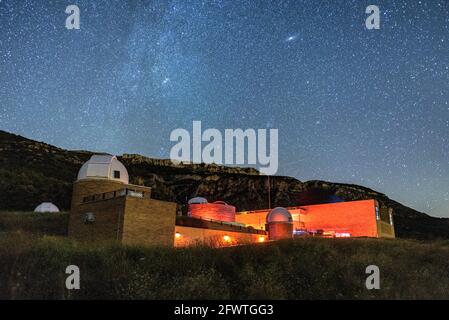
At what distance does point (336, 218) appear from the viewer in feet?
132

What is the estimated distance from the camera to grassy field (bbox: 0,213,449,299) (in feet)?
35.7

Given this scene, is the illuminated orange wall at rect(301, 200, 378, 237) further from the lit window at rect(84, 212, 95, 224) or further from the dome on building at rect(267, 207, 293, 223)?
the lit window at rect(84, 212, 95, 224)

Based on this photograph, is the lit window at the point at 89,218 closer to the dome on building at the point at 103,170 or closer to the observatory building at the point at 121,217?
the observatory building at the point at 121,217

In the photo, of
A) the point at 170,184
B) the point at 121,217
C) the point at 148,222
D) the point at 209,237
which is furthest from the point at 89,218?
the point at 170,184

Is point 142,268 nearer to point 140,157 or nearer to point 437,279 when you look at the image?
point 437,279

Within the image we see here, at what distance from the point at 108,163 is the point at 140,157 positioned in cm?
10157

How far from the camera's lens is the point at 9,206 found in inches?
1914

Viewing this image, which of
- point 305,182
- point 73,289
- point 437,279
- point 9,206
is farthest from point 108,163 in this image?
point 305,182

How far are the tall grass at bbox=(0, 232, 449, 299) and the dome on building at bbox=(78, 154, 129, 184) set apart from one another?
39.6ft

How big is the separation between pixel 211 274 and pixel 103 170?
18013mm

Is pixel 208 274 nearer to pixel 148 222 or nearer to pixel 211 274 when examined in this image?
pixel 211 274

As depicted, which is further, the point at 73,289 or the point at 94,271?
the point at 94,271

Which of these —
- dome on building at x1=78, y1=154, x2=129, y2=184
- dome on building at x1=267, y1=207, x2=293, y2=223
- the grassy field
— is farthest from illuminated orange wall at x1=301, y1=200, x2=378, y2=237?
dome on building at x1=78, y1=154, x2=129, y2=184
